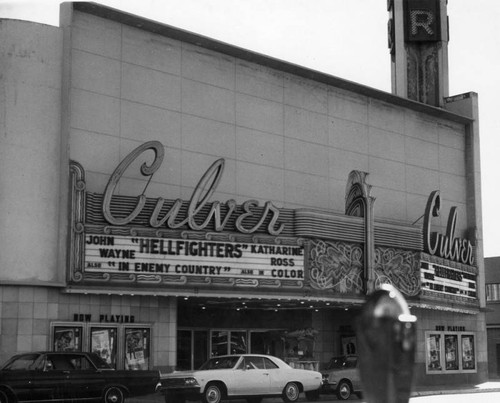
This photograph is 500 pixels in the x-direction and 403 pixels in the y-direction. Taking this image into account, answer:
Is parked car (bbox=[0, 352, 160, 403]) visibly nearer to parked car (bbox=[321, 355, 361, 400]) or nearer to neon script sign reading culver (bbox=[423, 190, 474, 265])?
parked car (bbox=[321, 355, 361, 400])

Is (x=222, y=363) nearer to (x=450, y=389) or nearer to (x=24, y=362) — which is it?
(x=24, y=362)

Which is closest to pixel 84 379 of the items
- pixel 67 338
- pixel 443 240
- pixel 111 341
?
pixel 67 338

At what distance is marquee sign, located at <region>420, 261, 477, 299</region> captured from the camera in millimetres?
32750

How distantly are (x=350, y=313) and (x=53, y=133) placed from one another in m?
14.7

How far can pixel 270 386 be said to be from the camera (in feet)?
77.7

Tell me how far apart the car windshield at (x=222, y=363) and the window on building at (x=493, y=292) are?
3760 cm

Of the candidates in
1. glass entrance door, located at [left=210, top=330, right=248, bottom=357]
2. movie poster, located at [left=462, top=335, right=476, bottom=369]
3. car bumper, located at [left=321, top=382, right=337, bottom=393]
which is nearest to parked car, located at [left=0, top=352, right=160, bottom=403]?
car bumper, located at [left=321, top=382, right=337, bottom=393]

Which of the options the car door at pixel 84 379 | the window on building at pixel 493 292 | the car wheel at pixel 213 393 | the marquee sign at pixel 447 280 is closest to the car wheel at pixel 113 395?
the car door at pixel 84 379

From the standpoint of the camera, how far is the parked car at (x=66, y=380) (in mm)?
19234

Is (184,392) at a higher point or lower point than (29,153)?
lower

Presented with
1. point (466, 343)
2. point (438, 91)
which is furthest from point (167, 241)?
point (438, 91)

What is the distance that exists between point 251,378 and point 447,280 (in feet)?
45.8

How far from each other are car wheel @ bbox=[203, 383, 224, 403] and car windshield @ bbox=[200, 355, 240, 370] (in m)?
0.65

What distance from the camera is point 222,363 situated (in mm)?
23219
